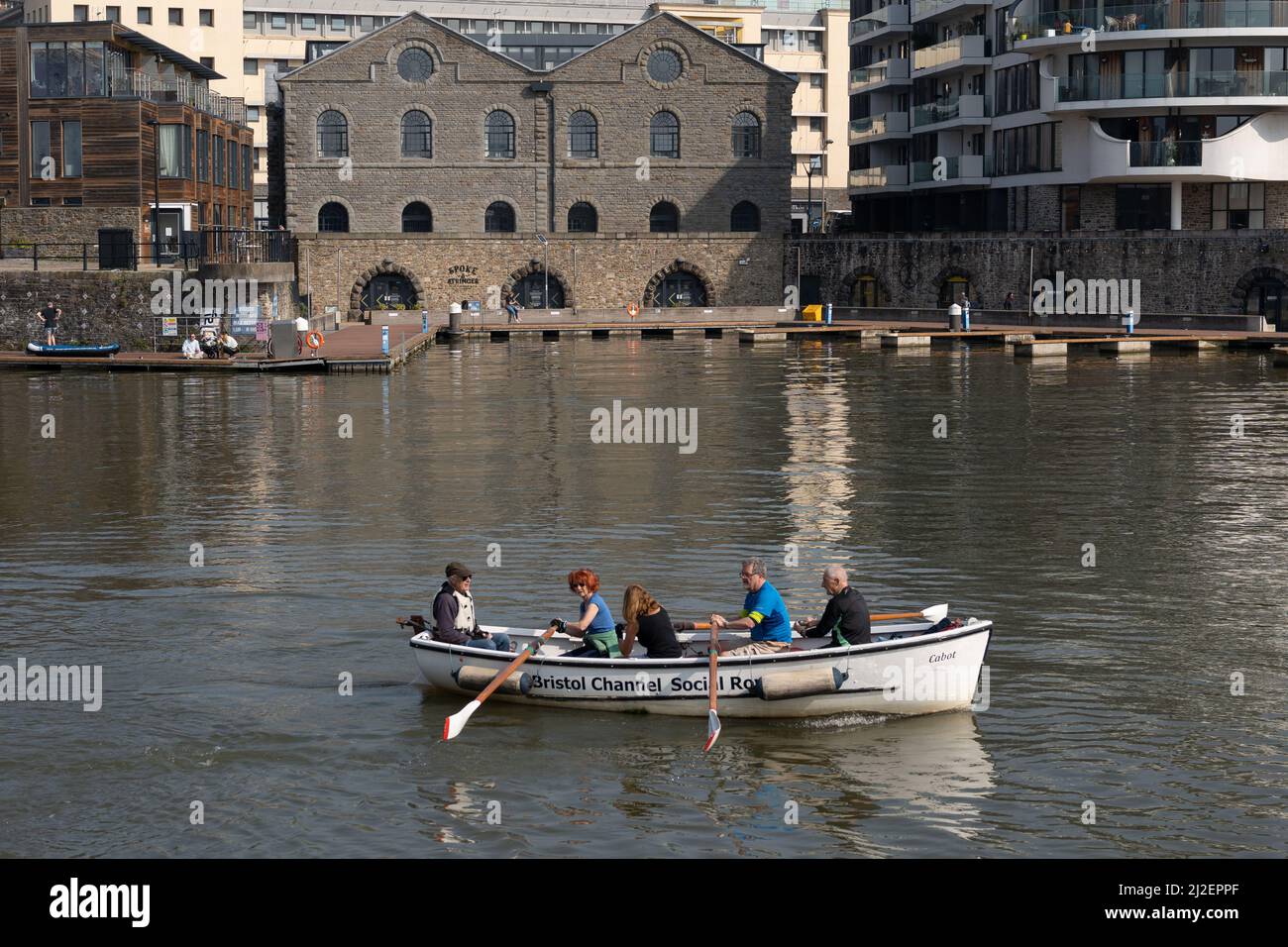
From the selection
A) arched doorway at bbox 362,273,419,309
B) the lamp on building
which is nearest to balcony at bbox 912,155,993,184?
arched doorway at bbox 362,273,419,309

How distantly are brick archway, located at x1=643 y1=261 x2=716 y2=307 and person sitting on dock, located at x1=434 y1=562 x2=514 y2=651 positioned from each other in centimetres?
7610

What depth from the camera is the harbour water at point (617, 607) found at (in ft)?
51.3

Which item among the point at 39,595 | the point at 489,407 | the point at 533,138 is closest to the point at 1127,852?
the point at 39,595

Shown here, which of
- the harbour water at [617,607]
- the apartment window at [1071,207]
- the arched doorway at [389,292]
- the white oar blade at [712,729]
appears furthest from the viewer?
the arched doorway at [389,292]

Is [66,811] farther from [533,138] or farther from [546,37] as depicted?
[546,37]

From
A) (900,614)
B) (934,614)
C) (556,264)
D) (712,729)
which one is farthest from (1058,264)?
(712,729)

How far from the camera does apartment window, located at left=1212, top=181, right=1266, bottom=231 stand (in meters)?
76.5

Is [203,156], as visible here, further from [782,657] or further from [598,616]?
[782,657]

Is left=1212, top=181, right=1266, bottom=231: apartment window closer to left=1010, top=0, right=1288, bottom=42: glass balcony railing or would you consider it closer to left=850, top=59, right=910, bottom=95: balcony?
left=1010, top=0, right=1288, bottom=42: glass balcony railing

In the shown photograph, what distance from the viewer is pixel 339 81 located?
94875 millimetres

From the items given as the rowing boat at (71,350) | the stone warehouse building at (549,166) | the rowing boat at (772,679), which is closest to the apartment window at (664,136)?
the stone warehouse building at (549,166)

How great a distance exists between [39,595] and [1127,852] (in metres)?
15.5
